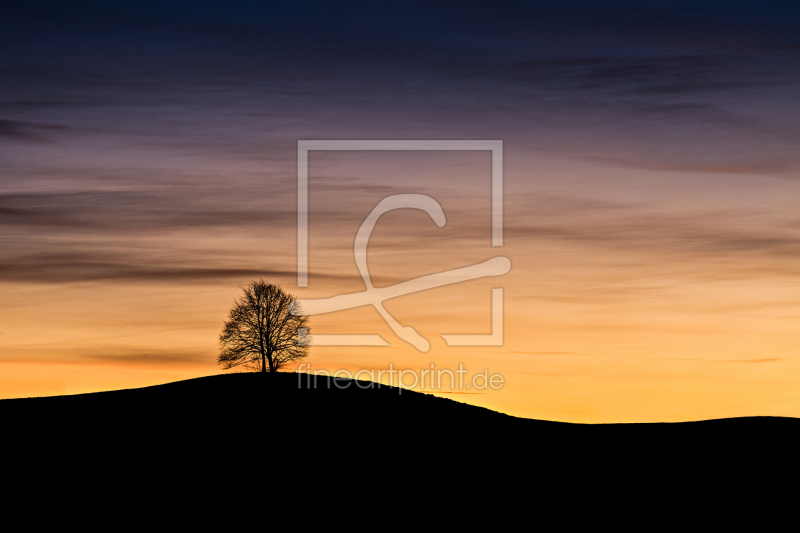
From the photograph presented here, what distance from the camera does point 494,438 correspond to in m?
44.2

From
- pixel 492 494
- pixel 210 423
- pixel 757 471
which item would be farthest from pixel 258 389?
pixel 757 471

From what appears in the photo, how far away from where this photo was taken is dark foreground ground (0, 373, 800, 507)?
3659cm

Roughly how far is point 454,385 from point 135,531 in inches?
662

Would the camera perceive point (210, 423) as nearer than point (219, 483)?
No

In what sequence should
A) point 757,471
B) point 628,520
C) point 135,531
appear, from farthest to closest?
point 757,471, point 628,520, point 135,531

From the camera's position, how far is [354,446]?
41062 mm

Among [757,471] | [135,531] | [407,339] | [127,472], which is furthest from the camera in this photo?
[407,339]

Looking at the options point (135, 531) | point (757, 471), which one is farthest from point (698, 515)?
point (135, 531)

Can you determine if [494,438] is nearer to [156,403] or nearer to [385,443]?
[385,443]

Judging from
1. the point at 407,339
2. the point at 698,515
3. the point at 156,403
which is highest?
the point at 407,339

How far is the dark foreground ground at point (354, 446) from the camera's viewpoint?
120 ft

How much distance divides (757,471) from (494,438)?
12283 mm

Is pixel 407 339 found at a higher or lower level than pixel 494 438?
higher

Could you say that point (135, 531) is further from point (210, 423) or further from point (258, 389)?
point (258, 389)
